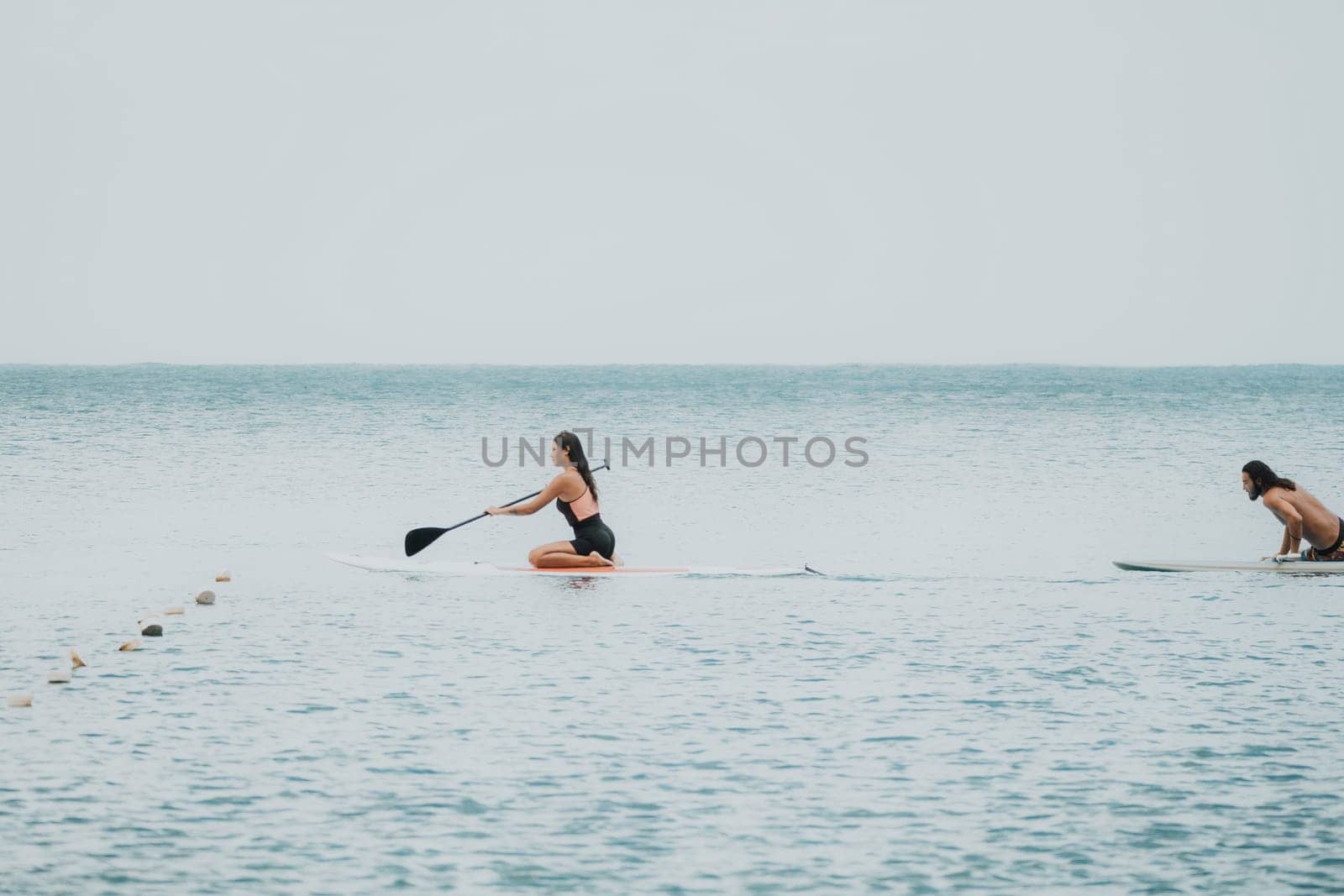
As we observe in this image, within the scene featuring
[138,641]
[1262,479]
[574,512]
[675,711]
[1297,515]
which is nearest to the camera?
[675,711]

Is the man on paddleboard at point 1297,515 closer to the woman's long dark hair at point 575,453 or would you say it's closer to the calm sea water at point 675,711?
the calm sea water at point 675,711

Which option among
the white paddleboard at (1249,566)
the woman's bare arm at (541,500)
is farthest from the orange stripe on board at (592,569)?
the white paddleboard at (1249,566)

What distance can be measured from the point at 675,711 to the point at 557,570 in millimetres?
7119

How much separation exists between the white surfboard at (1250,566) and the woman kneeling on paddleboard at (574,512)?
23.2 feet

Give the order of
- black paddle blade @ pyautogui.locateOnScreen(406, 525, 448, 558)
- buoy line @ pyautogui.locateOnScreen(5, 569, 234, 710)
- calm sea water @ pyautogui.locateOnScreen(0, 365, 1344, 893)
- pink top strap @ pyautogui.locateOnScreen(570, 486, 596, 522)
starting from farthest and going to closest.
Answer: black paddle blade @ pyautogui.locateOnScreen(406, 525, 448, 558), pink top strap @ pyautogui.locateOnScreen(570, 486, 596, 522), buoy line @ pyautogui.locateOnScreen(5, 569, 234, 710), calm sea water @ pyautogui.locateOnScreen(0, 365, 1344, 893)

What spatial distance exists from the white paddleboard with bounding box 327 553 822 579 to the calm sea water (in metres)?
0.25

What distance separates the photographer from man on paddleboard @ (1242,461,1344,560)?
17.9 meters

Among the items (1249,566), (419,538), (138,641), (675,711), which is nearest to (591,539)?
(419,538)

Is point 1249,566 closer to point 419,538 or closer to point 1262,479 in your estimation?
point 1262,479

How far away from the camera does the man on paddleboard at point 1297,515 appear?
58.7 ft

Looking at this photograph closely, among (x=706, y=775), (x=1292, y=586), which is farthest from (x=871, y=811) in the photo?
(x=1292, y=586)

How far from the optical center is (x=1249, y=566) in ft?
63.2

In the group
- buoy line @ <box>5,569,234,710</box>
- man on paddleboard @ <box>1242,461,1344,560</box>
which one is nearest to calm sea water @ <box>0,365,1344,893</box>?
buoy line @ <box>5,569,234,710</box>

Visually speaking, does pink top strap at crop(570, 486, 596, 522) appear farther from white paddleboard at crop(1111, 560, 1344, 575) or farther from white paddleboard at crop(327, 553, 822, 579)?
white paddleboard at crop(1111, 560, 1344, 575)
